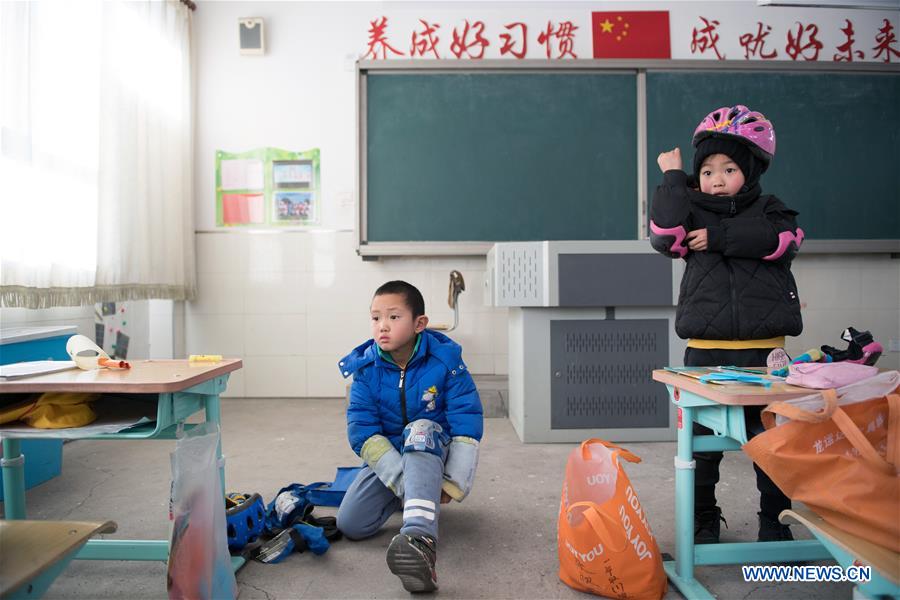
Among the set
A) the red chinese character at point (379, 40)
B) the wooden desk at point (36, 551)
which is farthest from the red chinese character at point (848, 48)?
the wooden desk at point (36, 551)

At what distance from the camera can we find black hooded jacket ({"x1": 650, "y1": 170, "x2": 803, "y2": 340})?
1545mm

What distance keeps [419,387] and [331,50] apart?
297cm

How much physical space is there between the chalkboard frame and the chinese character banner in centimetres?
19

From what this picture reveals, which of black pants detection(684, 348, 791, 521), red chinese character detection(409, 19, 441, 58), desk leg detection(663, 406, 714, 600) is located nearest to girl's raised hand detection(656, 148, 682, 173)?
black pants detection(684, 348, 791, 521)

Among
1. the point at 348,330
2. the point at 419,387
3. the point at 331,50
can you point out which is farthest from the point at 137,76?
the point at 419,387

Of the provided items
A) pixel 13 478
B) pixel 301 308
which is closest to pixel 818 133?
pixel 301 308

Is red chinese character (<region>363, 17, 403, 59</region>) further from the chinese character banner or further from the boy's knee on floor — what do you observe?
the boy's knee on floor

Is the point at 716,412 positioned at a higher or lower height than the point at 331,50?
lower

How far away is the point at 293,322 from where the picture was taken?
153 inches

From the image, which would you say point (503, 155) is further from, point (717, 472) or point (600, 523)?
point (600, 523)

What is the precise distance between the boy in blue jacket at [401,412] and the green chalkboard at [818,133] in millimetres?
2464

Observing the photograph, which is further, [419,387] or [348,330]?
[348,330]

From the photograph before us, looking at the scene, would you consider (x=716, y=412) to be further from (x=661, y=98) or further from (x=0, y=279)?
(x=661, y=98)

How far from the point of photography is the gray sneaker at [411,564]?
1282 millimetres
